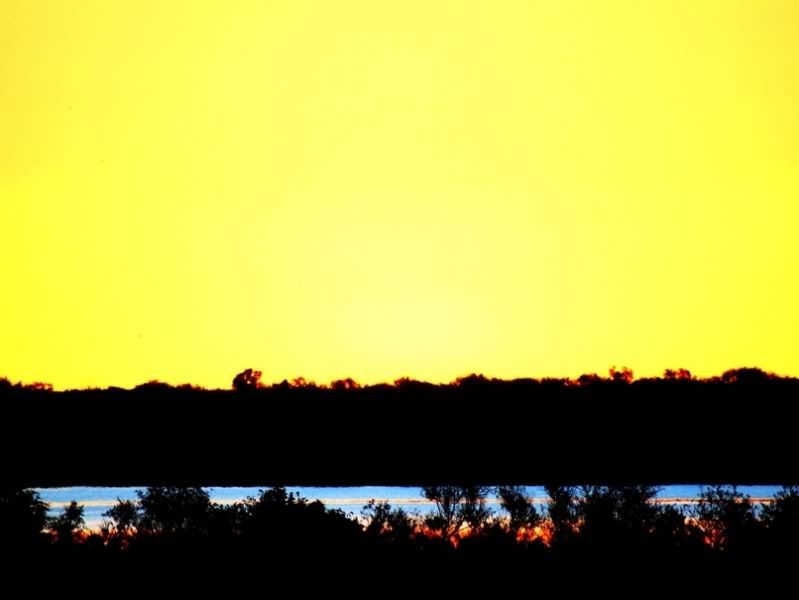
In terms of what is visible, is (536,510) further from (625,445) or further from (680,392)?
(680,392)

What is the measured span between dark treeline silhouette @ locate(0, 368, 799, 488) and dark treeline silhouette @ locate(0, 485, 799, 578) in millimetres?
48906

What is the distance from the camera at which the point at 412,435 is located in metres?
113

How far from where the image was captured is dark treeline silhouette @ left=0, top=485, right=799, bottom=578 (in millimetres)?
37438

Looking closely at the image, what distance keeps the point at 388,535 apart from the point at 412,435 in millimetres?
72076

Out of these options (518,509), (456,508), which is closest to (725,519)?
(518,509)

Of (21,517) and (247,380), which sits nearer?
(21,517)

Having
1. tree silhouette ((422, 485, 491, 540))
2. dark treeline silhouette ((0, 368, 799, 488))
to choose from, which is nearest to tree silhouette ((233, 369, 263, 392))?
dark treeline silhouette ((0, 368, 799, 488))

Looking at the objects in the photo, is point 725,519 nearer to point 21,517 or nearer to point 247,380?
point 21,517

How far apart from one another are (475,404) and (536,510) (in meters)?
67.0

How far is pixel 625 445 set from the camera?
106 meters

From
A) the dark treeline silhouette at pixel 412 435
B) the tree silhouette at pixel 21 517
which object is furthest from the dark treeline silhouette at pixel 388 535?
the dark treeline silhouette at pixel 412 435

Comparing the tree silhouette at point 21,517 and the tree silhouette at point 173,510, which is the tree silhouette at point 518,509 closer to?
the tree silhouette at point 173,510

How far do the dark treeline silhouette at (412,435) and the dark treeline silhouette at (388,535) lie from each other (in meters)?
48.9

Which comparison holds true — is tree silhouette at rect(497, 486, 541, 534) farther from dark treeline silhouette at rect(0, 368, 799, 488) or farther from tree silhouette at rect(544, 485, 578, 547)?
dark treeline silhouette at rect(0, 368, 799, 488)
